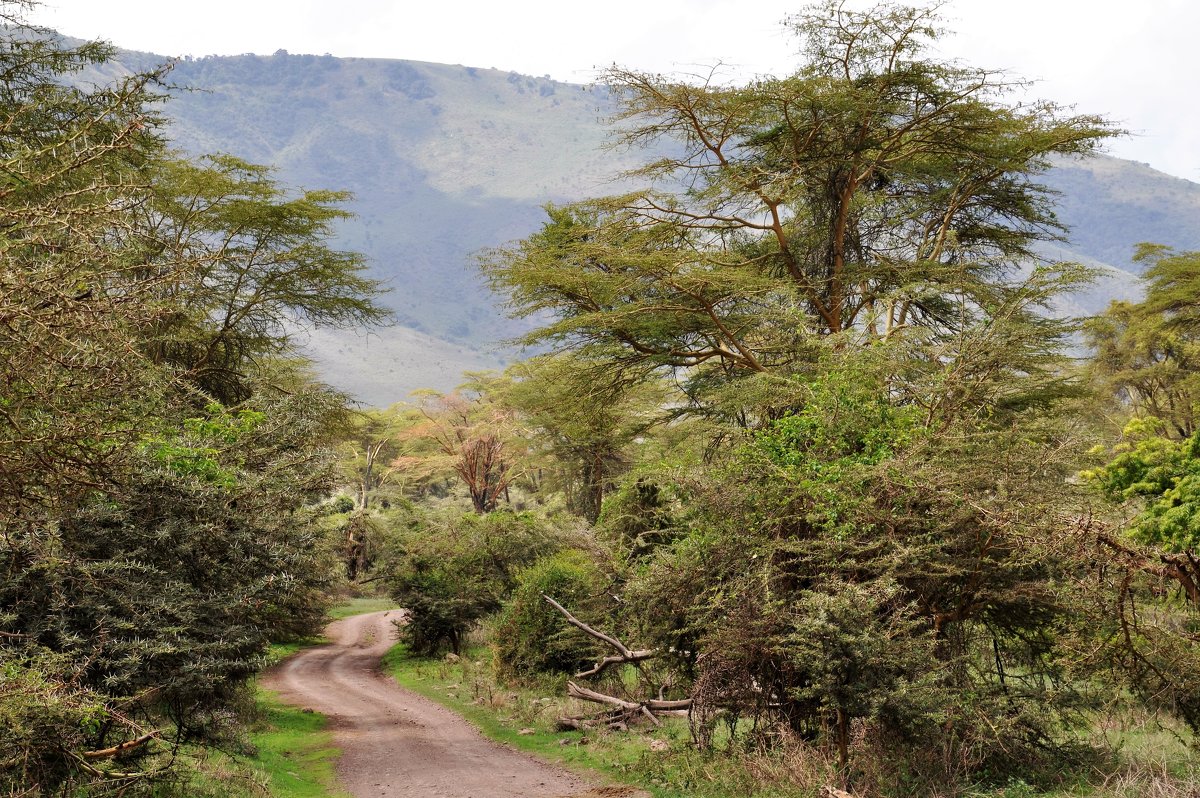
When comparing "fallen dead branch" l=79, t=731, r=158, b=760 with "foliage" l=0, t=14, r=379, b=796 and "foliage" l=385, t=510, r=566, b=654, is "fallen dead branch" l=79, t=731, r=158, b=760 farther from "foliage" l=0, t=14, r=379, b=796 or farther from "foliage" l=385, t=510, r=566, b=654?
"foliage" l=385, t=510, r=566, b=654

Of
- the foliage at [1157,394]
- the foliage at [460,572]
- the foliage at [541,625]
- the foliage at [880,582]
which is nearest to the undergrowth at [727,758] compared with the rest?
the foliage at [880,582]

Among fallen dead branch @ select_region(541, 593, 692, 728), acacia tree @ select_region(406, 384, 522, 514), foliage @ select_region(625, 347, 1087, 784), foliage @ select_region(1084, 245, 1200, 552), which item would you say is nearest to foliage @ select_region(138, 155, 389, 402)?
fallen dead branch @ select_region(541, 593, 692, 728)

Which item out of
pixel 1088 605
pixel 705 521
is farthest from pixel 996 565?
pixel 705 521

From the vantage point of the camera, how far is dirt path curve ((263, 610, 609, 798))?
11.1m

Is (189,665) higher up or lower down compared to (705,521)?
lower down

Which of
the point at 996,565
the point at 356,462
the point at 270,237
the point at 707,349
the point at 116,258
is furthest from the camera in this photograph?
the point at 356,462

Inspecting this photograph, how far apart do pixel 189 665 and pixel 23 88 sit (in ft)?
28.8

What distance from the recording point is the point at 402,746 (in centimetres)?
1373

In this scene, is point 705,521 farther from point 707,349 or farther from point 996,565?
point 707,349

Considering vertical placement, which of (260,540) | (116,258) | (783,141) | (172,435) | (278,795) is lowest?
(278,795)

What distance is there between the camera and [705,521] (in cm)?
1070

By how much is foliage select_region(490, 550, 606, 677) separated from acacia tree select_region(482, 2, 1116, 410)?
490 centimetres

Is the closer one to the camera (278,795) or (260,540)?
(278,795)

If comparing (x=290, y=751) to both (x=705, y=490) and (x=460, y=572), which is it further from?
(x=460, y=572)
